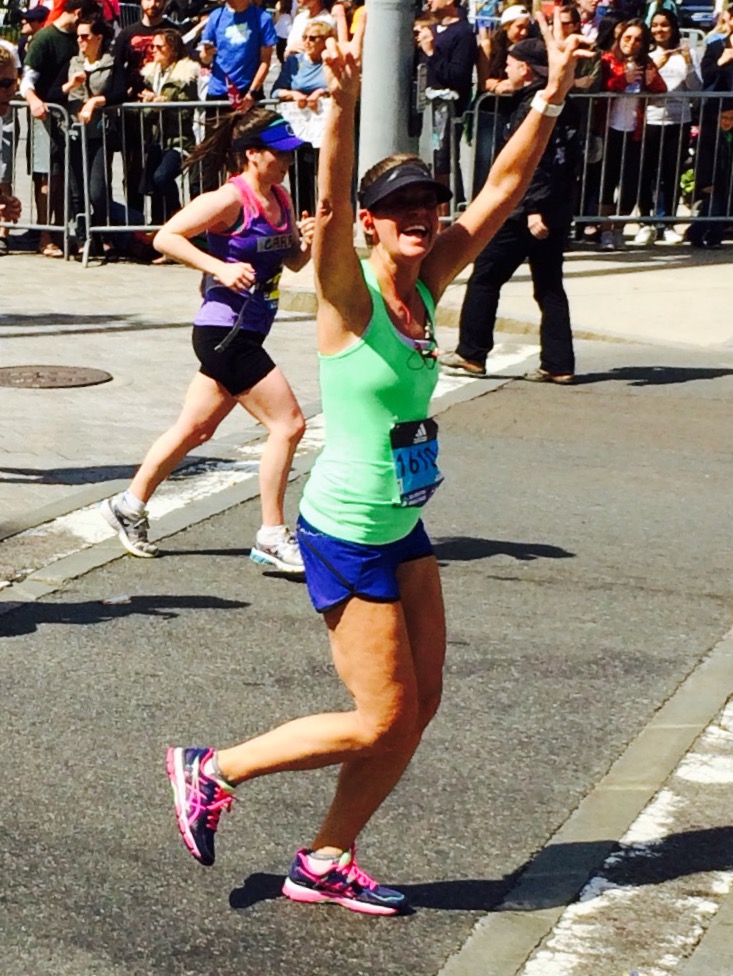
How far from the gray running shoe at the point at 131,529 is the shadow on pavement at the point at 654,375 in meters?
4.49

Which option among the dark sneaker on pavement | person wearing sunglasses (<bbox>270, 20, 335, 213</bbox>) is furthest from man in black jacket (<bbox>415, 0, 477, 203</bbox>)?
the dark sneaker on pavement

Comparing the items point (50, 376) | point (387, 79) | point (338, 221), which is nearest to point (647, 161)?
point (387, 79)

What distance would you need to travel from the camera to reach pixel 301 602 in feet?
23.4

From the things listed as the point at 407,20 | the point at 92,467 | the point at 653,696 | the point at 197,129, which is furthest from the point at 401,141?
the point at 653,696

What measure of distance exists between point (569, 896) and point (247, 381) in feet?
11.2

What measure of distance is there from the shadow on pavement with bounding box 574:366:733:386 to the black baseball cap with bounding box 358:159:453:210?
7.25 meters

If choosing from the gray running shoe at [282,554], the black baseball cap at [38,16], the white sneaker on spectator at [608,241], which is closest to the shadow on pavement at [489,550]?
the gray running shoe at [282,554]

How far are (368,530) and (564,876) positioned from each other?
1.10 m

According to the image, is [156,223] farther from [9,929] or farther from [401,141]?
[9,929]

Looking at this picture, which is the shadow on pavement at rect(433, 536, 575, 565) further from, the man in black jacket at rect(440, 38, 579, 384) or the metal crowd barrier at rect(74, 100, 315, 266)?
the metal crowd barrier at rect(74, 100, 315, 266)

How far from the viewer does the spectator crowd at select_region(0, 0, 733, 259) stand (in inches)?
619

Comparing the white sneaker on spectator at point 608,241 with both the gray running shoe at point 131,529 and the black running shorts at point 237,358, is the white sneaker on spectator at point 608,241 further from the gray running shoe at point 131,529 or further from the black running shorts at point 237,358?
the gray running shoe at point 131,529

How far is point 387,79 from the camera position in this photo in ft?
44.5

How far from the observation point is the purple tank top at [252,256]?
739 centimetres
